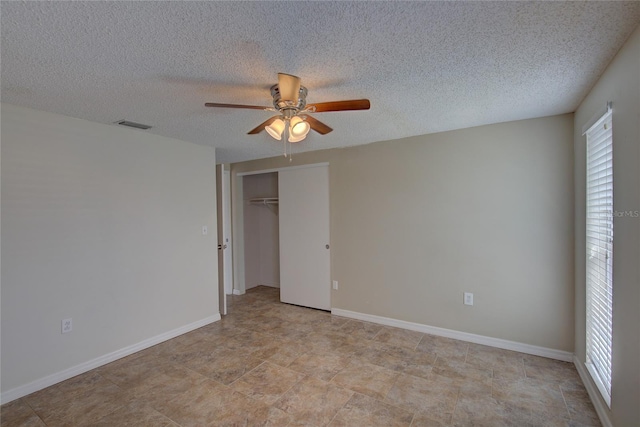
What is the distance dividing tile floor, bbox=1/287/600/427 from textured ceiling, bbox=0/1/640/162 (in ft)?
7.27

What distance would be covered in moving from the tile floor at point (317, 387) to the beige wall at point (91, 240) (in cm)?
33

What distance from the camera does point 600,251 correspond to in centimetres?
204

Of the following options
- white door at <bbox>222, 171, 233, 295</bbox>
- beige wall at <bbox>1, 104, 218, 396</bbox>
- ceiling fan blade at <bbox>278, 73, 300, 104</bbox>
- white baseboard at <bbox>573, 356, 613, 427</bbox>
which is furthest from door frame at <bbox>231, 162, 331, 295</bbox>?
white baseboard at <bbox>573, 356, 613, 427</bbox>

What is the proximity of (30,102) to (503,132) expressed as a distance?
4.00 meters

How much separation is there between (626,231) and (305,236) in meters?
3.29

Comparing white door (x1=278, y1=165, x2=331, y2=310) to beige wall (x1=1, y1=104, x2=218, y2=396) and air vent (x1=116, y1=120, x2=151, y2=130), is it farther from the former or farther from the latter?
air vent (x1=116, y1=120, x2=151, y2=130)

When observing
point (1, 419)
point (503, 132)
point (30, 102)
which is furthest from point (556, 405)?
point (30, 102)

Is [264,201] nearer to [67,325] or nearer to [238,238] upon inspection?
[238,238]

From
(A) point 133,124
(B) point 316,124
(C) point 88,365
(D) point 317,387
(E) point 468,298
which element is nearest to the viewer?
(B) point 316,124

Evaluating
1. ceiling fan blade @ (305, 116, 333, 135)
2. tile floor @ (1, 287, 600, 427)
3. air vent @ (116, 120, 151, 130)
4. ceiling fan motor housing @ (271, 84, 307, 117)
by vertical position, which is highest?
air vent @ (116, 120, 151, 130)

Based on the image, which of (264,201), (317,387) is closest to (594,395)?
(317,387)

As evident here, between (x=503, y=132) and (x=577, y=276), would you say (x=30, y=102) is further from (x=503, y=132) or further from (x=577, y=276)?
(x=577, y=276)

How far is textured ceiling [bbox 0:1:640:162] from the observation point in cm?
129

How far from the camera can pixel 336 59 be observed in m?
1.68
